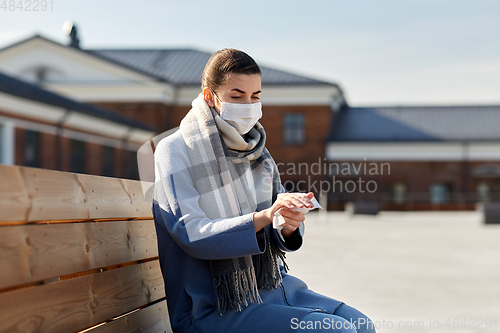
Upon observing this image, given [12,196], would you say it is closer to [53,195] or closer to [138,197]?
[53,195]

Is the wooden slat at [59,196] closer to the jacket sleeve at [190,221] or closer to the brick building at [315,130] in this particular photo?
the jacket sleeve at [190,221]

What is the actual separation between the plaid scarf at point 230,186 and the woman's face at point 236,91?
1.5 inches

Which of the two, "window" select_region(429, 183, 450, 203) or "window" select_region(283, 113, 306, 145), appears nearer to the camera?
"window" select_region(283, 113, 306, 145)

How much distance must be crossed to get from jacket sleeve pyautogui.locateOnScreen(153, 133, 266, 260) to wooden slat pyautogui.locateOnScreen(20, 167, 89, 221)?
28 cm

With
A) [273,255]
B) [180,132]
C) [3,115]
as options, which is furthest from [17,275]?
[3,115]

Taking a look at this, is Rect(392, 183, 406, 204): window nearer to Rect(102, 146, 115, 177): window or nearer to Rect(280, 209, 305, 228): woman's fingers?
Rect(102, 146, 115, 177): window

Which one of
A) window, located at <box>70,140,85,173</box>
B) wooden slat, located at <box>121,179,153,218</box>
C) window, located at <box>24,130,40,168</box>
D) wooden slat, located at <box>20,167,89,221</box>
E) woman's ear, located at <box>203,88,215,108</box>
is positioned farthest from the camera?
window, located at <box>70,140,85,173</box>

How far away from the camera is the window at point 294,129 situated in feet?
107

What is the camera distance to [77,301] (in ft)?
5.97

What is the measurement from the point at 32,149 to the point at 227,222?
66.0ft

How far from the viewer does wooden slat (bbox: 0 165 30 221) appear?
4.98 feet

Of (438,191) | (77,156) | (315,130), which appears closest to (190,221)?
(77,156)

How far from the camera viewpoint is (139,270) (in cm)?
235

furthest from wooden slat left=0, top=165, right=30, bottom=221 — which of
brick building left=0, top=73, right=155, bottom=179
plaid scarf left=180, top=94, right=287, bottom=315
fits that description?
brick building left=0, top=73, right=155, bottom=179
